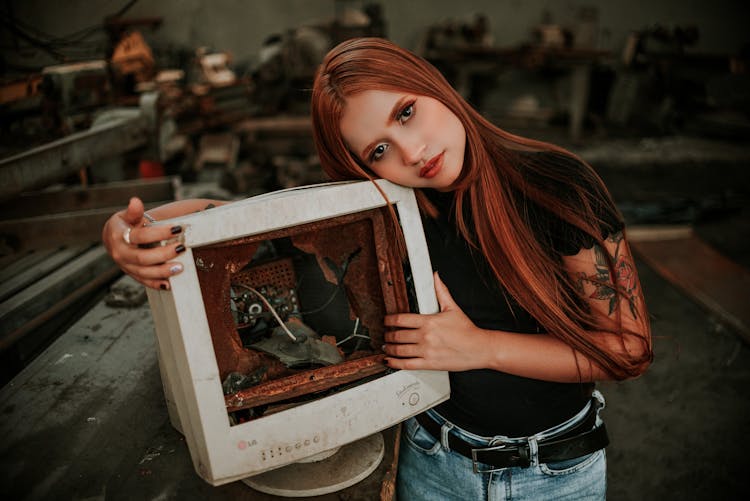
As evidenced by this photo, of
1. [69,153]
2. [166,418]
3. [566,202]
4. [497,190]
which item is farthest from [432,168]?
[69,153]

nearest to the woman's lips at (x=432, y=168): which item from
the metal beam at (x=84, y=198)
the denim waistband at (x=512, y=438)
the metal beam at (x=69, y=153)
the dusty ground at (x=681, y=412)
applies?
the denim waistband at (x=512, y=438)

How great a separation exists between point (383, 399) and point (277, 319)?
0.28m

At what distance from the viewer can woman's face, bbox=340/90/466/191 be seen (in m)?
1.08

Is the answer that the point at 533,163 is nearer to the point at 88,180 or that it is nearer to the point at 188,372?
the point at 188,372

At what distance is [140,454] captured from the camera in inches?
46.2

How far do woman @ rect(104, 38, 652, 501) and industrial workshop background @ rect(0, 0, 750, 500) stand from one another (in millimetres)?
360

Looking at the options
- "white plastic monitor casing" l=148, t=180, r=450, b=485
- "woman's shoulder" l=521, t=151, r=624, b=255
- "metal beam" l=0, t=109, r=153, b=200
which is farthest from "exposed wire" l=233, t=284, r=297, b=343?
"metal beam" l=0, t=109, r=153, b=200

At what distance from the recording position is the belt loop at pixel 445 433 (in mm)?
1312

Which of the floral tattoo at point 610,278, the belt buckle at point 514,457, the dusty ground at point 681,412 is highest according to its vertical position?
the floral tattoo at point 610,278

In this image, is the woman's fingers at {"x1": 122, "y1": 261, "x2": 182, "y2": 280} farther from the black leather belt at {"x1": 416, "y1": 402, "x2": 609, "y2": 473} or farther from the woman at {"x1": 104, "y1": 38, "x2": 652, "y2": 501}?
the black leather belt at {"x1": 416, "y1": 402, "x2": 609, "y2": 473}

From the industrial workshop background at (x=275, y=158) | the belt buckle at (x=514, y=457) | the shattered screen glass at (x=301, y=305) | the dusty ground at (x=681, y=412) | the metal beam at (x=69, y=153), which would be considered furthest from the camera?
the dusty ground at (x=681, y=412)

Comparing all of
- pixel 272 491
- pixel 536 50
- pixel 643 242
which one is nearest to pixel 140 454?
pixel 272 491

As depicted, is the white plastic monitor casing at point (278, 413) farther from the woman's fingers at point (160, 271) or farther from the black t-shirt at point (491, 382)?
the black t-shirt at point (491, 382)

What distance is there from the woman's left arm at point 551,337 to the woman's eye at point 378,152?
28cm
